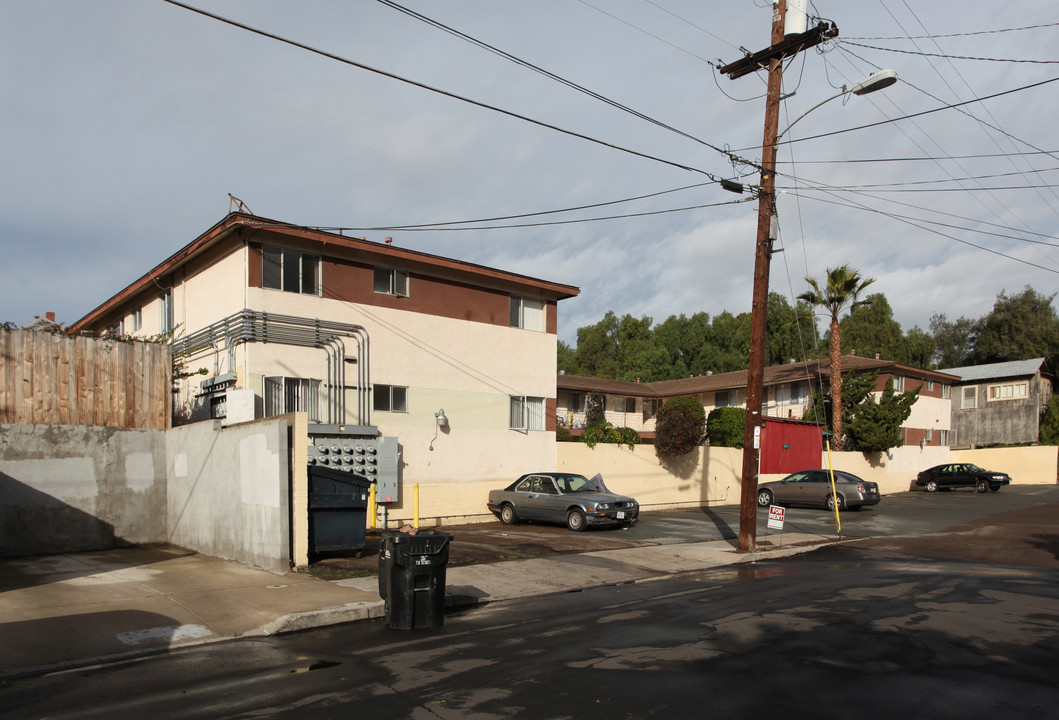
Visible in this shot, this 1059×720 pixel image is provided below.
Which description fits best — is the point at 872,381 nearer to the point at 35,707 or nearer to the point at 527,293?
the point at 527,293

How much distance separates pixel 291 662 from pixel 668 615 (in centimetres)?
443

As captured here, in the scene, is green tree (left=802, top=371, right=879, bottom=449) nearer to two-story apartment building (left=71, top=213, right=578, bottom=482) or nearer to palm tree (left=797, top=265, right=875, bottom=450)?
palm tree (left=797, top=265, right=875, bottom=450)

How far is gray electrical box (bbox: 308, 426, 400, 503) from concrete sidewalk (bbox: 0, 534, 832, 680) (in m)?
4.13

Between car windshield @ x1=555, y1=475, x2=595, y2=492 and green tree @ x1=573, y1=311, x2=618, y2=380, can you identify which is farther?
green tree @ x1=573, y1=311, x2=618, y2=380

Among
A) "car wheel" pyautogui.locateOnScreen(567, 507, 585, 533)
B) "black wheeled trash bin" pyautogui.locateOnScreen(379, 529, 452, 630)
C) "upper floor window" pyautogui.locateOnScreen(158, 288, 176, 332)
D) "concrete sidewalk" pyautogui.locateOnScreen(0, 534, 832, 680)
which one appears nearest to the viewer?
"concrete sidewalk" pyautogui.locateOnScreen(0, 534, 832, 680)

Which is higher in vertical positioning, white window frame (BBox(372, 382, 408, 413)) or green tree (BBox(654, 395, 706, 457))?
white window frame (BBox(372, 382, 408, 413))

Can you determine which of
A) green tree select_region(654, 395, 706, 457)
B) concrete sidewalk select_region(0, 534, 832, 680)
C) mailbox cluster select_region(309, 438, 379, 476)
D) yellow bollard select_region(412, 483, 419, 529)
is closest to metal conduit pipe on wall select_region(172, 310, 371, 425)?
mailbox cluster select_region(309, 438, 379, 476)

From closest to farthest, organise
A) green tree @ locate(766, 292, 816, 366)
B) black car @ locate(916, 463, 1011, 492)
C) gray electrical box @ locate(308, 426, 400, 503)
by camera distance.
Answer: gray electrical box @ locate(308, 426, 400, 503) → black car @ locate(916, 463, 1011, 492) → green tree @ locate(766, 292, 816, 366)

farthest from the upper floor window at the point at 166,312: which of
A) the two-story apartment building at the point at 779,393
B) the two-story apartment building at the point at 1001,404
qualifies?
the two-story apartment building at the point at 1001,404

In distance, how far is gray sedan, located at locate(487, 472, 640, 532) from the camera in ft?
62.3

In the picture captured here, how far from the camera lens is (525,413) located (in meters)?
23.4

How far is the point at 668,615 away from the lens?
30.8 feet

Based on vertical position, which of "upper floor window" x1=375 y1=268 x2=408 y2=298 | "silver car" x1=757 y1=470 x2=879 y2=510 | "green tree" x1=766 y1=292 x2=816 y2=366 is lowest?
"silver car" x1=757 y1=470 x2=879 y2=510

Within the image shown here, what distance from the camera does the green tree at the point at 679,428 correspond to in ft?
86.8
